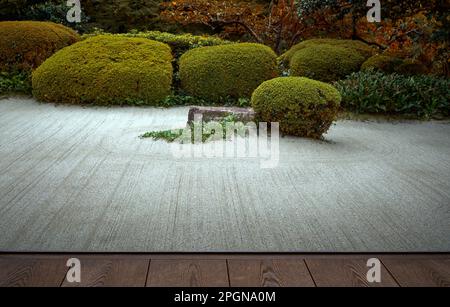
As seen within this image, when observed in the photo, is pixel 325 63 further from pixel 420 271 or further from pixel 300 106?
pixel 420 271

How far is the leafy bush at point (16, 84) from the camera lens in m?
8.88

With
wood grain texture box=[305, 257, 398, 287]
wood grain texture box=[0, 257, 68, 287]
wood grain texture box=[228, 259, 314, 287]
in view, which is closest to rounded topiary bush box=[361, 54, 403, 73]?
wood grain texture box=[305, 257, 398, 287]

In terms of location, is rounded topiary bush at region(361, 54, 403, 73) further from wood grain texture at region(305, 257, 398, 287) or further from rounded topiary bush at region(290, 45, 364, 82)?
wood grain texture at region(305, 257, 398, 287)

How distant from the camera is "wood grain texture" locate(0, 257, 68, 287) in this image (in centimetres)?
229

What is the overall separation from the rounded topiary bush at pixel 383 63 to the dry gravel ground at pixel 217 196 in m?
3.16

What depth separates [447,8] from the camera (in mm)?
7844

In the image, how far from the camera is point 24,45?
9.23 metres

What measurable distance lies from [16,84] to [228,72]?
3.84m

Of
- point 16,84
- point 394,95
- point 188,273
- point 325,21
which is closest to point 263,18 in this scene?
point 325,21

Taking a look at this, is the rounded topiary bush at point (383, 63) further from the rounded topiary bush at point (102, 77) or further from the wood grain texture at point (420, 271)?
the wood grain texture at point (420, 271)

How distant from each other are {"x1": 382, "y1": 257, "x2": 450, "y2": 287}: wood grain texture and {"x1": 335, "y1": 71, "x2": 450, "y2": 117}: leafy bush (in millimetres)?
5634
